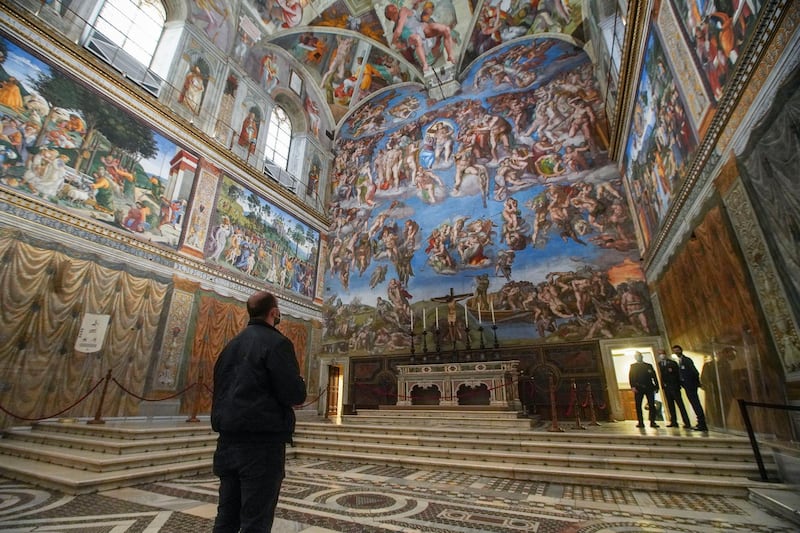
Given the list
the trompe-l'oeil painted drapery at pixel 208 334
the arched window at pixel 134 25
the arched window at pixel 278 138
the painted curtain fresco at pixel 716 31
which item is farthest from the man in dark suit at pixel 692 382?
the arched window at pixel 134 25

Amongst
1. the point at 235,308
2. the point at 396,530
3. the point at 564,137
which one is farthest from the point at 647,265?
the point at 235,308

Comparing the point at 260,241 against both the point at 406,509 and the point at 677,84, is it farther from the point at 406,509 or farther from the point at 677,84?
the point at 677,84

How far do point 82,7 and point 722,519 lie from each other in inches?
593

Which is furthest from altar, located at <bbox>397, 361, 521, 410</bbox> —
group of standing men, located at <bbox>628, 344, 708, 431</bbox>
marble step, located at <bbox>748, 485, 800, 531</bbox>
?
marble step, located at <bbox>748, 485, 800, 531</bbox>

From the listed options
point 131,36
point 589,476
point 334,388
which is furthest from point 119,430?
point 131,36

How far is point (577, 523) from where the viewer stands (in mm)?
3098

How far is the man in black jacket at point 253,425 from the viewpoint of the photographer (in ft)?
5.74

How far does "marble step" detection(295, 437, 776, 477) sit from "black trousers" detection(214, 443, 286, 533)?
4.69m

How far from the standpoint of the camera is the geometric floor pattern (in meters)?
3.01

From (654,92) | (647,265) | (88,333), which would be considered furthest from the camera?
(647,265)

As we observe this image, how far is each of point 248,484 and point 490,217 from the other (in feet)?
41.6

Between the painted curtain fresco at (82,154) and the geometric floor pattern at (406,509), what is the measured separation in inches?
246

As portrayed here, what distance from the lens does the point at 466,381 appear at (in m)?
10.0

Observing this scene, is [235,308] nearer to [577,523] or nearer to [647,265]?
[577,523]
